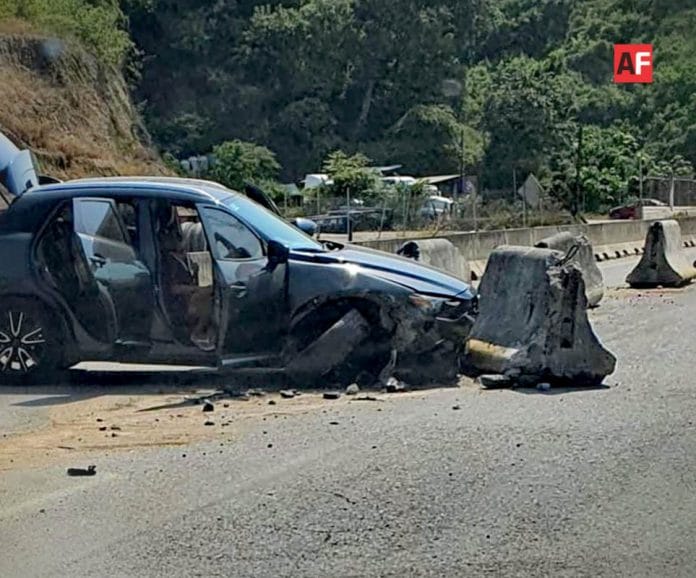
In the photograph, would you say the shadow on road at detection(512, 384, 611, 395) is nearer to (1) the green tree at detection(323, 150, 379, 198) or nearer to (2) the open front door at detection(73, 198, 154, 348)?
(2) the open front door at detection(73, 198, 154, 348)

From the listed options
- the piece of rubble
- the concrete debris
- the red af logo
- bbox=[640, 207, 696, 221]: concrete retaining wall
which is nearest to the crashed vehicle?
the piece of rubble

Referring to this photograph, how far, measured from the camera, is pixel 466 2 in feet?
281

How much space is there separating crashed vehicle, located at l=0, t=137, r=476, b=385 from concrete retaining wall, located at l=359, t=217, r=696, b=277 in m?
9.23

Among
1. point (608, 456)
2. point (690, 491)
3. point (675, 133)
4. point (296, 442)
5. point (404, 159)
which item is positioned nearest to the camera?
point (690, 491)

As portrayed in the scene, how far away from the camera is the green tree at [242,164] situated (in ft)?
199

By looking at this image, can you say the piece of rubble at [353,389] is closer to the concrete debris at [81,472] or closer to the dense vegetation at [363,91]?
the concrete debris at [81,472]

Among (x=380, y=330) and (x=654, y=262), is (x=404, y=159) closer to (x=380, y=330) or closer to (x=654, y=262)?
(x=654, y=262)

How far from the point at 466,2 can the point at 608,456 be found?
80.8 m

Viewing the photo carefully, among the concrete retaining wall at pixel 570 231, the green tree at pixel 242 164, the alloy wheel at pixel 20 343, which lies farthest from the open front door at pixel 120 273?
the green tree at pixel 242 164

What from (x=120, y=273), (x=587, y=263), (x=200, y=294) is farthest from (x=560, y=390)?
(x=587, y=263)

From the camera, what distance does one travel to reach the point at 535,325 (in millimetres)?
10586

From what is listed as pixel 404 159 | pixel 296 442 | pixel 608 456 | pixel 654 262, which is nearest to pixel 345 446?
pixel 296 442

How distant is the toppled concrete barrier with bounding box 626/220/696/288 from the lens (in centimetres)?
1973

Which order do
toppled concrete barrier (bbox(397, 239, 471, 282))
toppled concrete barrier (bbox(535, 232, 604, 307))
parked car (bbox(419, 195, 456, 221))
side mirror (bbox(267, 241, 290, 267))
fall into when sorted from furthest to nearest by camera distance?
parked car (bbox(419, 195, 456, 221))
toppled concrete barrier (bbox(535, 232, 604, 307))
toppled concrete barrier (bbox(397, 239, 471, 282))
side mirror (bbox(267, 241, 290, 267))
